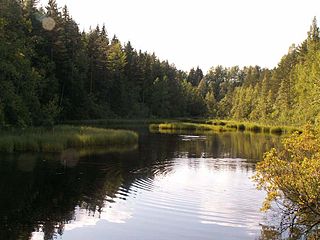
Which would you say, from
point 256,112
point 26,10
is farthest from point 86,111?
point 256,112

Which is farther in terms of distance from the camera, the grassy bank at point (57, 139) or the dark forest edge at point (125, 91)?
the grassy bank at point (57, 139)

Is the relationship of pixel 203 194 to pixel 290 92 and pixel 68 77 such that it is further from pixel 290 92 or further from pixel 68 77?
pixel 290 92

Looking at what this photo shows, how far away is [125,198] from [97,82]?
91.7 metres

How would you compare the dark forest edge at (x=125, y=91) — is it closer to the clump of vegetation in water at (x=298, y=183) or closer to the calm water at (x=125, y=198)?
the clump of vegetation in water at (x=298, y=183)

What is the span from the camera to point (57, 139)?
141 feet

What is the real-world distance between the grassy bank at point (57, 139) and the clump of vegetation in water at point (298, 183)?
26.4 meters

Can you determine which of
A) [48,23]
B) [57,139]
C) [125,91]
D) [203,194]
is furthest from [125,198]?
[125,91]

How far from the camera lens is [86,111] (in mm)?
93562

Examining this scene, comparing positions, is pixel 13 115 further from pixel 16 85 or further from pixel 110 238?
pixel 110 238

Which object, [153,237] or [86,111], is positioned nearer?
[153,237]

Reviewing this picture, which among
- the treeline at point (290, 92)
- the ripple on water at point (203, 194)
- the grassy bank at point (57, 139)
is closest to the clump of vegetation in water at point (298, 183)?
the ripple on water at point (203, 194)

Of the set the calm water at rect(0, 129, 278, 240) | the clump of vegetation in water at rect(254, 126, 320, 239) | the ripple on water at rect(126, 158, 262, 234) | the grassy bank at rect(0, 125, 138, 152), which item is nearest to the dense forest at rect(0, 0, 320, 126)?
the grassy bank at rect(0, 125, 138, 152)

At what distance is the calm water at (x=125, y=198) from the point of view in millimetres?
17719

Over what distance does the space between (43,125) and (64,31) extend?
39442 mm
